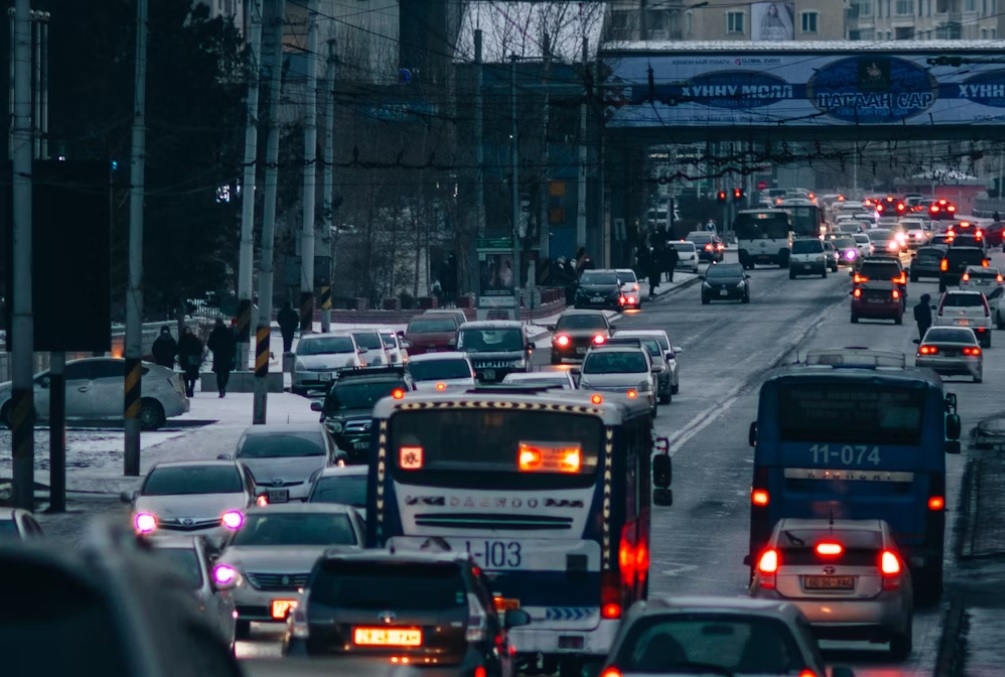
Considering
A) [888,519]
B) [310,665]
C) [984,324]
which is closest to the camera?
[310,665]

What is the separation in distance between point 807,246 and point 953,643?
68673 millimetres

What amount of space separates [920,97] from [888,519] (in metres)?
53.7

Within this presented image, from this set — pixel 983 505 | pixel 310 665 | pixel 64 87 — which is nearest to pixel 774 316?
pixel 64 87

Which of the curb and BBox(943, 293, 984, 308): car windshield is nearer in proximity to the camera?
the curb

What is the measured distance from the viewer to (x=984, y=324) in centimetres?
5950

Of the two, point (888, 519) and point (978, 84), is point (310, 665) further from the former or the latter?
point (978, 84)

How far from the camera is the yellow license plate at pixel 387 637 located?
1205cm

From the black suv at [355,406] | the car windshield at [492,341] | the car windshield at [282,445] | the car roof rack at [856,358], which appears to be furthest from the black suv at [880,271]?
the car roof rack at [856,358]

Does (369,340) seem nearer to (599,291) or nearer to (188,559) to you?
(599,291)

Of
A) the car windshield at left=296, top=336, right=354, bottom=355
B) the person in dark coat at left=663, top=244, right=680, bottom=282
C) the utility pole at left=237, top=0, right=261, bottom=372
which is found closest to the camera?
the utility pole at left=237, top=0, right=261, bottom=372

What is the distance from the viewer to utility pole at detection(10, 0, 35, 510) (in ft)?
86.6

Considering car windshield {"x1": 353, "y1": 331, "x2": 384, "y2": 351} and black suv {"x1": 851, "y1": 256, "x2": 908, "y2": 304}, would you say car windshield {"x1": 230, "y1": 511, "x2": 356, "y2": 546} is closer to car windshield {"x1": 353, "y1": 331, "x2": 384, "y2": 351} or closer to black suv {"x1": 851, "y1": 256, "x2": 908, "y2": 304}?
car windshield {"x1": 353, "y1": 331, "x2": 384, "y2": 351}

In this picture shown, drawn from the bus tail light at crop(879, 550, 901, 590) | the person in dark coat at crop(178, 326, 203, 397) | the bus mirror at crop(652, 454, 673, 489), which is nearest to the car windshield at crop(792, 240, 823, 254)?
the person in dark coat at crop(178, 326, 203, 397)

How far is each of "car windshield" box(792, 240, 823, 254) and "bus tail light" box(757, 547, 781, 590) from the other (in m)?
69.3
